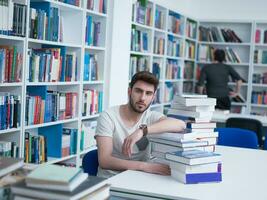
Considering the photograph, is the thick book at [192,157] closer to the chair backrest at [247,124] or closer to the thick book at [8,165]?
the thick book at [8,165]

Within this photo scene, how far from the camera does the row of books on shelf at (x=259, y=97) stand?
8359mm

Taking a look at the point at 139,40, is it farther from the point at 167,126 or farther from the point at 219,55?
the point at 167,126

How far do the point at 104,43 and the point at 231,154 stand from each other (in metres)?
2.50

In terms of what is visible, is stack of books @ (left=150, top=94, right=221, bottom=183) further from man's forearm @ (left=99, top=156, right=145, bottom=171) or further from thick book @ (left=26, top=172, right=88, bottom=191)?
thick book @ (left=26, top=172, right=88, bottom=191)

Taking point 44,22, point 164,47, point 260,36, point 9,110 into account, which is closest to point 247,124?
point 164,47

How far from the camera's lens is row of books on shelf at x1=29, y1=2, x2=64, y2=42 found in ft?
13.3

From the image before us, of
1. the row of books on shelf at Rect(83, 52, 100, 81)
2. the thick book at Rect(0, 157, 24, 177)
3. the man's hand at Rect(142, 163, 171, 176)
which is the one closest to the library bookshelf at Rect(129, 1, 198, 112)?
the row of books on shelf at Rect(83, 52, 100, 81)

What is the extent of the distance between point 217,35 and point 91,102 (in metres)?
4.24

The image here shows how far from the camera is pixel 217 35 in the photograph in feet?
28.7

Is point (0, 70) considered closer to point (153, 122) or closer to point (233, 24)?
point (153, 122)

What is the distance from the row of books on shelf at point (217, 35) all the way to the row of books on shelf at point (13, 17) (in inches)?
215

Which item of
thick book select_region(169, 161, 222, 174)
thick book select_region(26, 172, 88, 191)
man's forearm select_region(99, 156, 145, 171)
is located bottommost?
man's forearm select_region(99, 156, 145, 171)

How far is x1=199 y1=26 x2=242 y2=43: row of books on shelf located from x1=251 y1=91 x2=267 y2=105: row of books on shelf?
100 cm

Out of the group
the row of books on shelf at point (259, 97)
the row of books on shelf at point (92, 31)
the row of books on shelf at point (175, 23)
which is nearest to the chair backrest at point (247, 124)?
the row of books on shelf at point (92, 31)
